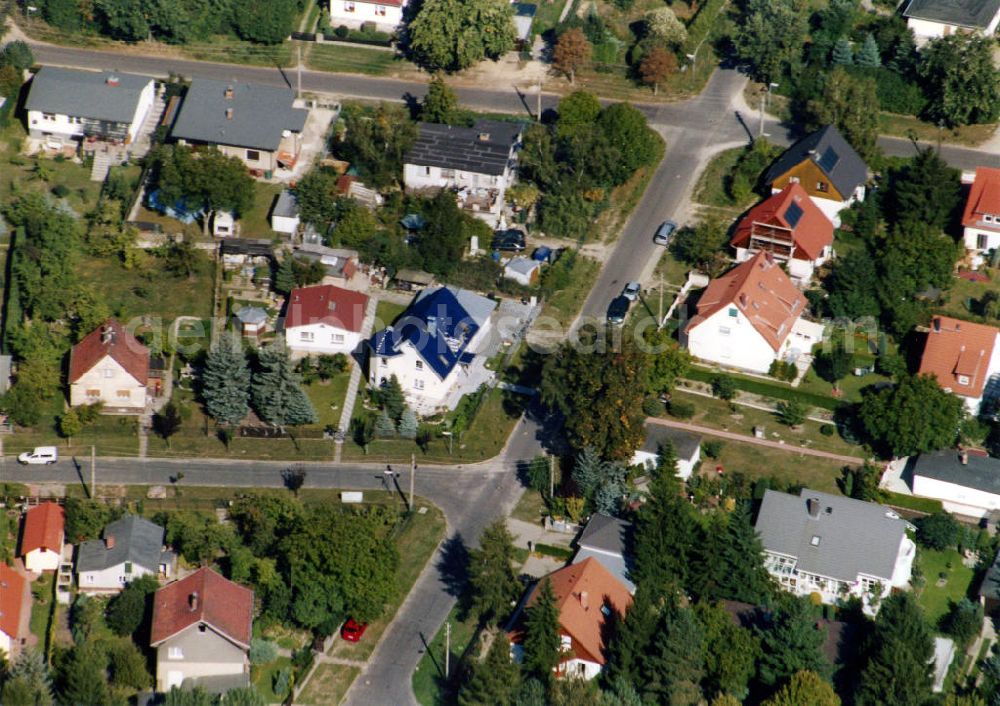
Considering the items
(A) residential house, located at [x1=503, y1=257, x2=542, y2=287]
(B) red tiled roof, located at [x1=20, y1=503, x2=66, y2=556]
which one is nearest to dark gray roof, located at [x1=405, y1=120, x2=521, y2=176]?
(A) residential house, located at [x1=503, y1=257, x2=542, y2=287]

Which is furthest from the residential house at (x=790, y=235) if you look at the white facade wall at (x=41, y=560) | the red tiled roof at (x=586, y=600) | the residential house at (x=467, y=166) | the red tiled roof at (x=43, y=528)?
the white facade wall at (x=41, y=560)

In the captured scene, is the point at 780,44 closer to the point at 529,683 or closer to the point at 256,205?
the point at 256,205

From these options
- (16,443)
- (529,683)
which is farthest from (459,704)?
(16,443)

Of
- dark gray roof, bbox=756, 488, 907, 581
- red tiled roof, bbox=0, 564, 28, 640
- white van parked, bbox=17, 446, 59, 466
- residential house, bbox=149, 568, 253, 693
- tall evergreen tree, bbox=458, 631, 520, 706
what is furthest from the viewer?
white van parked, bbox=17, 446, 59, 466

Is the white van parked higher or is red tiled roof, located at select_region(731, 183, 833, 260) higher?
red tiled roof, located at select_region(731, 183, 833, 260)

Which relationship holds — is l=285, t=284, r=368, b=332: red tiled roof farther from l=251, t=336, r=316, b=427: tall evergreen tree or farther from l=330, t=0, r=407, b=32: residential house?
l=330, t=0, r=407, b=32: residential house

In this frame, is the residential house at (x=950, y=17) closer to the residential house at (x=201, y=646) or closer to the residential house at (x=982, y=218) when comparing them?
the residential house at (x=982, y=218)
